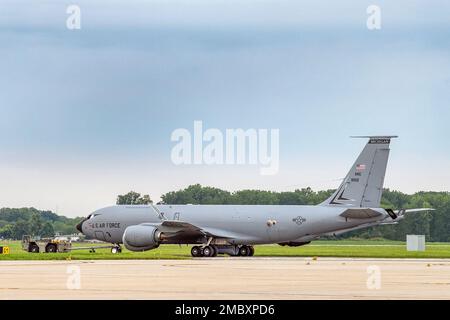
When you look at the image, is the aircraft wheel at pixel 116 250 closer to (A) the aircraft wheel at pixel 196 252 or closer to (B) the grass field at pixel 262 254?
(B) the grass field at pixel 262 254

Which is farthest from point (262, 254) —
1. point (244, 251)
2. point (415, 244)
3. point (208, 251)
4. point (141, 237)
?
point (415, 244)

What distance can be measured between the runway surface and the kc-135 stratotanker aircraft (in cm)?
3072

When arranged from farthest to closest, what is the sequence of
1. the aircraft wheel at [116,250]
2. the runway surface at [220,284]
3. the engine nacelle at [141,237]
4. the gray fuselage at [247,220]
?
1. the aircraft wheel at [116,250]
2. the gray fuselage at [247,220]
3. the engine nacelle at [141,237]
4. the runway surface at [220,284]

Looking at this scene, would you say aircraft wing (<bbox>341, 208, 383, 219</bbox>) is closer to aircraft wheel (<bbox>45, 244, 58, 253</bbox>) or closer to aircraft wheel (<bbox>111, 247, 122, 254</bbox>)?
aircraft wheel (<bbox>111, 247, 122, 254</bbox>)

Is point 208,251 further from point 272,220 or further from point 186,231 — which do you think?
point 272,220

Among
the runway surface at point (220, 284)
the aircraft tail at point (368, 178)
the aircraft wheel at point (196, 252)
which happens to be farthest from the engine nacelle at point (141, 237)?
the runway surface at point (220, 284)

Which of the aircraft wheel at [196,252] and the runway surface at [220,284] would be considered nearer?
the runway surface at [220,284]

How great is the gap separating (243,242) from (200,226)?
3.98m

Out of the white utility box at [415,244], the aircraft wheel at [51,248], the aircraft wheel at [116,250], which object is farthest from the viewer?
the white utility box at [415,244]

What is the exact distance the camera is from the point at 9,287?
36531 millimetres

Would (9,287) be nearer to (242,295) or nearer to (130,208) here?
(242,295)

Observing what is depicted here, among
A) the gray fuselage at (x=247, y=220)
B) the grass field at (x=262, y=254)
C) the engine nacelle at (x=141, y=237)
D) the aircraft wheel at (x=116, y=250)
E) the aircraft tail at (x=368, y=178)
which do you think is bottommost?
the grass field at (x=262, y=254)

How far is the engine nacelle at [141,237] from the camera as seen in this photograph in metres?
83.1
